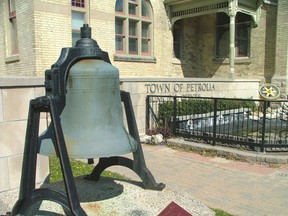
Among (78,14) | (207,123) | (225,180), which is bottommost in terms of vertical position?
(225,180)

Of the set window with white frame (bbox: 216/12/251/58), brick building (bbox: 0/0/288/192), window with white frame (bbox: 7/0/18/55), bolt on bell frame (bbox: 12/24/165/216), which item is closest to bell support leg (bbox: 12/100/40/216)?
bolt on bell frame (bbox: 12/24/165/216)

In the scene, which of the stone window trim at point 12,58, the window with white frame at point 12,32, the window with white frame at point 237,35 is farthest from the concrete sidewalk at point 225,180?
the window with white frame at point 237,35

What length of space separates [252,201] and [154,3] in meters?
12.6

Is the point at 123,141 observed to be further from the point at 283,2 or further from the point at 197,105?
the point at 283,2

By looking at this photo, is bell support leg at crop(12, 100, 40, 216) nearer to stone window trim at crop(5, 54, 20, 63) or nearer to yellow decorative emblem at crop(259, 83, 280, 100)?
stone window trim at crop(5, 54, 20, 63)

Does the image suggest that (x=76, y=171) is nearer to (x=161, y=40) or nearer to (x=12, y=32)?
(x=12, y=32)

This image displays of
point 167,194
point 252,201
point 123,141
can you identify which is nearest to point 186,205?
point 167,194

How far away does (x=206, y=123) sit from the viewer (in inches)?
343

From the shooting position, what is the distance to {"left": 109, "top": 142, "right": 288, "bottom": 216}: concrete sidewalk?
4.39 metres

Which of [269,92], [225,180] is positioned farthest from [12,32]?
[225,180]

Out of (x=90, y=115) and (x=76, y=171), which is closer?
(x=90, y=115)

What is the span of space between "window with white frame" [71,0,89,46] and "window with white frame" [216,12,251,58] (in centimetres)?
768

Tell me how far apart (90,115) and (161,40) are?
14151 millimetres

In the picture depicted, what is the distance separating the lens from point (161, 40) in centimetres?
1595
